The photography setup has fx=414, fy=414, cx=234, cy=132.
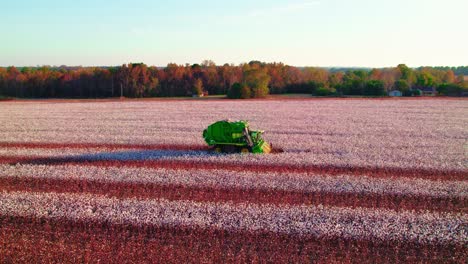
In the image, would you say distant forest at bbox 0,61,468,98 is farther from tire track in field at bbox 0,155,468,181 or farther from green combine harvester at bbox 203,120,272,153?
tire track in field at bbox 0,155,468,181

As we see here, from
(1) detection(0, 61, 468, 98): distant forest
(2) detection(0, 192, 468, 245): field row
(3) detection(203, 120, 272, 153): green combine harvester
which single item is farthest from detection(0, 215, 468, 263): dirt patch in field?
(1) detection(0, 61, 468, 98): distant forest

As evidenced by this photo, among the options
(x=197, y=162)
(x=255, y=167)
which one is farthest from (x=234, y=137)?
(x=255, y=167)

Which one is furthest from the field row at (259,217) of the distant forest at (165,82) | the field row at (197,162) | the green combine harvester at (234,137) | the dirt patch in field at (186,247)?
the distant forest at (165,82)

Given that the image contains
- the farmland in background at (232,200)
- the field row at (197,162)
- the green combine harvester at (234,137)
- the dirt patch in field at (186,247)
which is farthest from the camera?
the green combine harvester at (234,137)

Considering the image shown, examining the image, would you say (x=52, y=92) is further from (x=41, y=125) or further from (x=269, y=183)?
(x=269, y=183)

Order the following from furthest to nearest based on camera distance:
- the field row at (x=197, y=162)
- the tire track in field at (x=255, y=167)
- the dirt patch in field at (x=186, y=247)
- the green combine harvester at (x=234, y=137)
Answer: the green combine harvester at (x=234, y=137) < the field row at (x=197, y=162) < the tire track in field at (x=255, y=167) < the dirt patch in field at (x=186, y=247)

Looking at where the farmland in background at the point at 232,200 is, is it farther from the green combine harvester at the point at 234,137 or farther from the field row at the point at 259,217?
the green combine harvester at the point at 234,137

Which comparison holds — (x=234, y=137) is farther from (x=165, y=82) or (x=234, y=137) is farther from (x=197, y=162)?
(x=165, y=82)

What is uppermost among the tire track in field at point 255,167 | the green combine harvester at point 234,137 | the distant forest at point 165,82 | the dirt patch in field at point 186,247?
the distant forest at point 165,82
